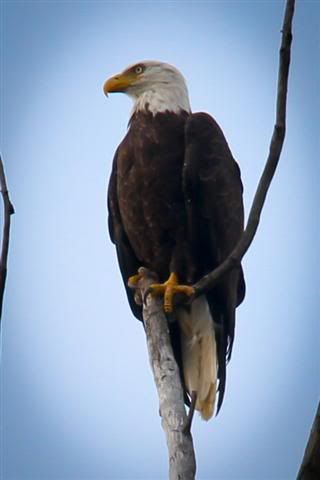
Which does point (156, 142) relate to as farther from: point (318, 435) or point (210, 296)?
point (318, 435)

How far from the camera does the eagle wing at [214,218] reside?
15.0 feet

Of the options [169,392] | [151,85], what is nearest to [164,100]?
[151,85]

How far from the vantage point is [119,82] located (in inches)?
214

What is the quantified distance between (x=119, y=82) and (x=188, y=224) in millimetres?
1228

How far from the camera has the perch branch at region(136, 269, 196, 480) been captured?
9.44 feet

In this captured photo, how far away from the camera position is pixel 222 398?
4.39 meters

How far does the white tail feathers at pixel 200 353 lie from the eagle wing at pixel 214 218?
41 mm

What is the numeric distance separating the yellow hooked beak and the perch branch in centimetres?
171

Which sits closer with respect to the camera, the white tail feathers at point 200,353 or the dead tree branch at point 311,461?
the dead tree branch at point 311,461

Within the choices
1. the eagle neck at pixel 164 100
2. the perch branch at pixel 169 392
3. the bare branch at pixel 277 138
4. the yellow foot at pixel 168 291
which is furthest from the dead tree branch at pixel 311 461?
the eagle neck at pixel 164 100

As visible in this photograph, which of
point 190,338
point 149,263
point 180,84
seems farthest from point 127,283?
point 180,84

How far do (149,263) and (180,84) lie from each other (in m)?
1.15

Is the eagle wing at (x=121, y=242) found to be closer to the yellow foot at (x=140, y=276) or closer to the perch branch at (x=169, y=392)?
the yellow foot at (x=140, y=276)

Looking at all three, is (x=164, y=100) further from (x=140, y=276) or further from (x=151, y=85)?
(x=140, y=276)
